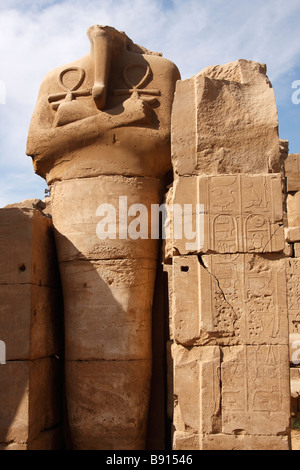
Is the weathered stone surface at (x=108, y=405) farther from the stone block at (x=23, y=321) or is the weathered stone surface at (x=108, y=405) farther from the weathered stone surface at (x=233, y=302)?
the weathered stone surface at (x=233, y=302)

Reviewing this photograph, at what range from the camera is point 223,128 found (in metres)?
4.34

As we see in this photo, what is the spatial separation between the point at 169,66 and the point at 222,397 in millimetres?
3114

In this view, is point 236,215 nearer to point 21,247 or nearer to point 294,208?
point 21,247

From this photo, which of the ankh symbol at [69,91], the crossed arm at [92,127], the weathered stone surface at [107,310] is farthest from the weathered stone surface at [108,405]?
the ankh symbol at [69,91]

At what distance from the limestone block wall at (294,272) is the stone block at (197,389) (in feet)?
14.2

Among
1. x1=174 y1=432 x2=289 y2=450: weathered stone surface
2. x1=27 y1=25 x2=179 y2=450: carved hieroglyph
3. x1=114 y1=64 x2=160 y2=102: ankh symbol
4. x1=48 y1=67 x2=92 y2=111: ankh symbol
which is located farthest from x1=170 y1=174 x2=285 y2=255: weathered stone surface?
x1=48 y1=67 x2=92 y2=111: ankh symbol

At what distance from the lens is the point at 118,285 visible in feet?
14.9

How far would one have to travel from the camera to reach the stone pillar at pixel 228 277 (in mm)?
3957

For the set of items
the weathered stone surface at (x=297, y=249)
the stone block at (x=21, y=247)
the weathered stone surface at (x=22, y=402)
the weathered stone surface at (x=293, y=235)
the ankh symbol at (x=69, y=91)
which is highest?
the ankh symbol at (x=69, y=91)

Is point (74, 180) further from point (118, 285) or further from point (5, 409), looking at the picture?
point (5, 409)

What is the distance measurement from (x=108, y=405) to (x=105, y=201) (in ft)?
5.87

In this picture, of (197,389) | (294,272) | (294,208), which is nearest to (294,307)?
(294,272)

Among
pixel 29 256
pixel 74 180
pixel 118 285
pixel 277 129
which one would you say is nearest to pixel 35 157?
pixel 74 180

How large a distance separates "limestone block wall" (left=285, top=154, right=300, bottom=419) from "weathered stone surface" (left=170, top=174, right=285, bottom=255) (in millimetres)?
4609
